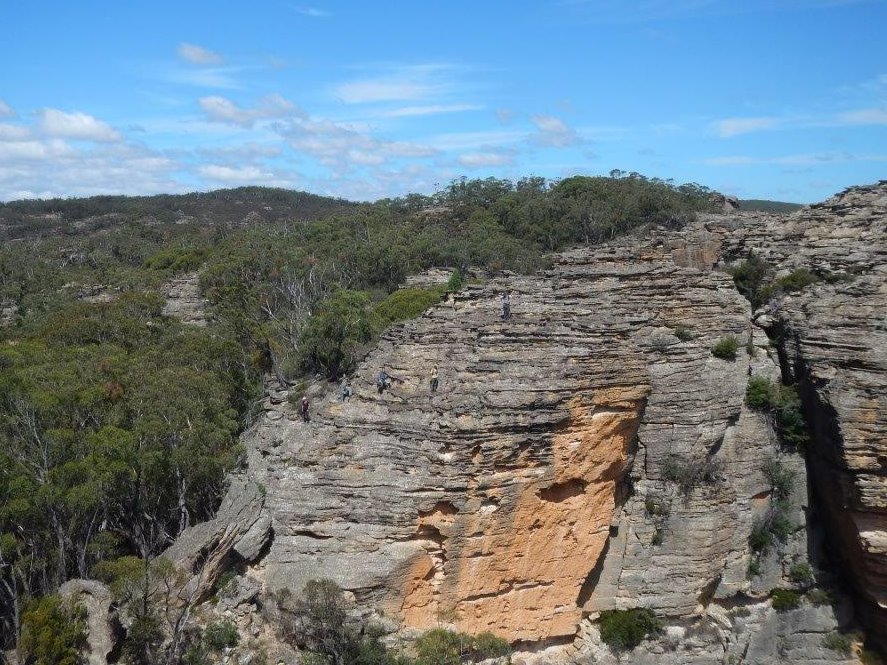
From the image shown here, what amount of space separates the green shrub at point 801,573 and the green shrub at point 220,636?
17240 mm

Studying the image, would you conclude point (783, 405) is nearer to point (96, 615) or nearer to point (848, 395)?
point (848, 395)

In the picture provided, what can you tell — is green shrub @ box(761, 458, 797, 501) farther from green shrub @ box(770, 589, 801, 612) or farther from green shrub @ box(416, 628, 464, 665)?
green shrub @ box(416, 628, 464, 665)

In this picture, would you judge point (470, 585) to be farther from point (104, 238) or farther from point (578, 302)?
point (104, 238)

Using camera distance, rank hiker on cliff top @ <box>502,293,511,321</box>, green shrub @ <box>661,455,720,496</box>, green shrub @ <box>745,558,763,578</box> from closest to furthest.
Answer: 1. green shrub @ <box>661,455,720,496</box>
2. green shrub @ <box>745,558,763,578</box>
3. hiker on cliff top @ <box>502,293,511,321</box>

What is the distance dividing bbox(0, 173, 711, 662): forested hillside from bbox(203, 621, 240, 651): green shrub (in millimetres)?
1364

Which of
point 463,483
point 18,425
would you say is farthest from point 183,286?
point 463,483

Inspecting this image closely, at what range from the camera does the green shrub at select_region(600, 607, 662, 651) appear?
67.2 feet

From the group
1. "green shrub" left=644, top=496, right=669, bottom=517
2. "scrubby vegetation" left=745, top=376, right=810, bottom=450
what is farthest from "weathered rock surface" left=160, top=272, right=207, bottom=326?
"scrubby vegetation" left=745, top=376, right=810, bottom=450

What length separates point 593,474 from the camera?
19.7m

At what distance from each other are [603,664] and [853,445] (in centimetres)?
976

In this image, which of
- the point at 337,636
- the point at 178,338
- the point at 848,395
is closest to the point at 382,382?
the point at 337,636

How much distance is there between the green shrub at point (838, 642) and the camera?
21.3 m

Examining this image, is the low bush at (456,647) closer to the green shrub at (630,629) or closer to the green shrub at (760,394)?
the green shrub at (630,629)

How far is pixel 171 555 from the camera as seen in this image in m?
18.4
